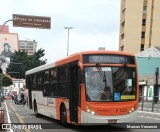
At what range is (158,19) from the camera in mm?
83438

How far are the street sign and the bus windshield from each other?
35.7 feet

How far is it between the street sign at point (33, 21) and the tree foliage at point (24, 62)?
233ft

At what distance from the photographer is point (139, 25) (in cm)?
8231

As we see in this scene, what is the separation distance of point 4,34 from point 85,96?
14402cm

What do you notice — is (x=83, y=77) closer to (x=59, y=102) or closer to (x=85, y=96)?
(x=85, y=96)

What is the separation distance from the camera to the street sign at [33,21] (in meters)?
24.0

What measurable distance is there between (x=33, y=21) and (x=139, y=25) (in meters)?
60.6

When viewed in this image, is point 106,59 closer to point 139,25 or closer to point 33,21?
point 33,21

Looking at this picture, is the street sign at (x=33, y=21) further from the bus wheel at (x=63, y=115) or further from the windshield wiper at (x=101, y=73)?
A: the windshield wiper at (x=101, y=73)

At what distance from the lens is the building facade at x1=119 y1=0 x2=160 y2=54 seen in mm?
81438

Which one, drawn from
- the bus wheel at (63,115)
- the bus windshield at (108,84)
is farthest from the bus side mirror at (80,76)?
the bus wheel at (63,115)

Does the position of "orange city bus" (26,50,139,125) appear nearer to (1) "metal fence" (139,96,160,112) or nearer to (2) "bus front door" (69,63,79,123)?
(2) "bus front door" (69,63,79,123)

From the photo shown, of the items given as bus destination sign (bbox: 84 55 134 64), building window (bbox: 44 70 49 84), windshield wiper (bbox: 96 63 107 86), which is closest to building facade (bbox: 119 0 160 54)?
building window (bbox: 44 70 49 84)

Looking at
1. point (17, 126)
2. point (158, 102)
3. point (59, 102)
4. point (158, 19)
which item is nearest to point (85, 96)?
point (59, 102)
